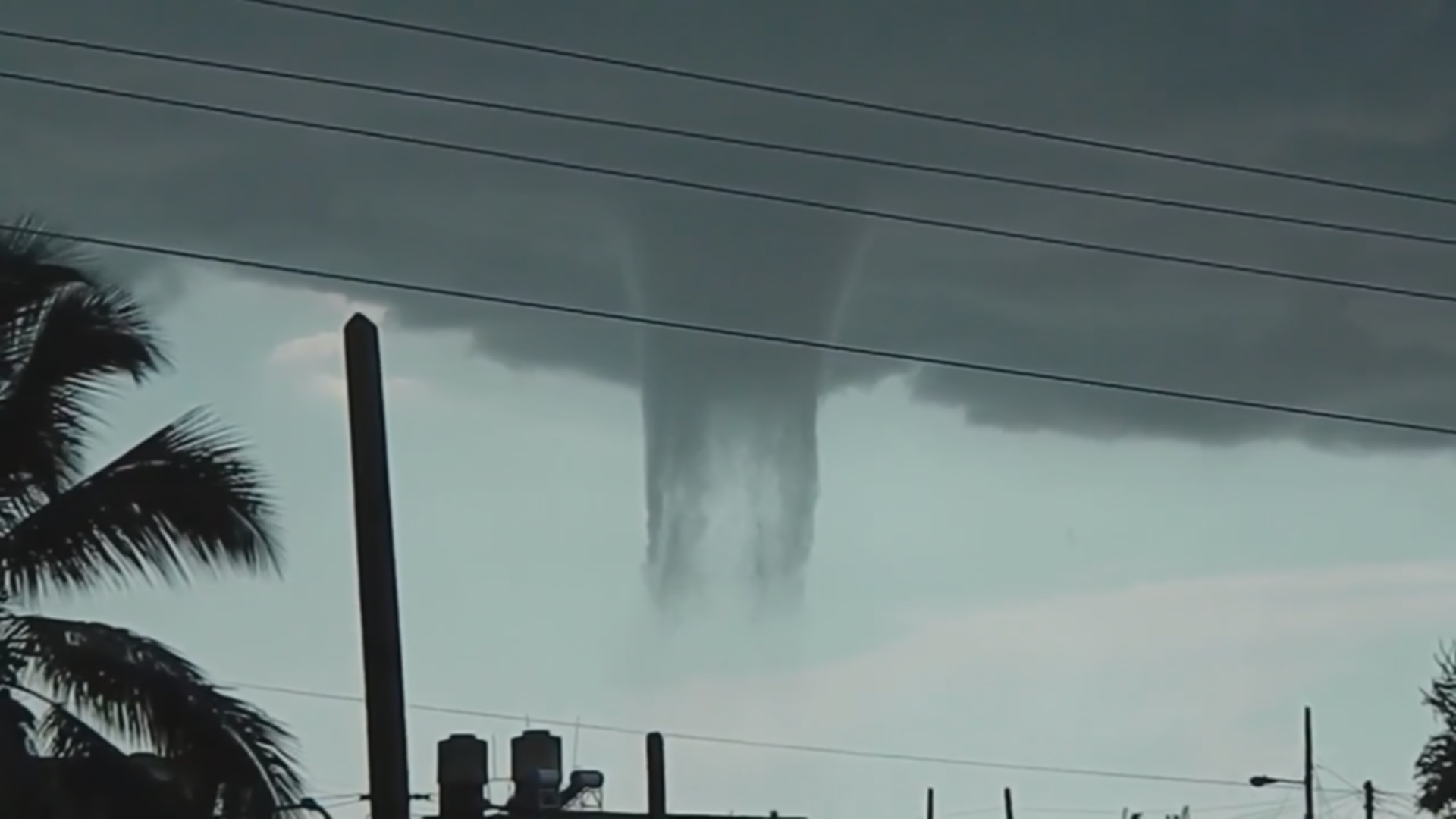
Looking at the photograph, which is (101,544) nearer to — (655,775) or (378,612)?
(378,612)

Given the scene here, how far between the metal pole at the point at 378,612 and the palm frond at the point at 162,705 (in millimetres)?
7571

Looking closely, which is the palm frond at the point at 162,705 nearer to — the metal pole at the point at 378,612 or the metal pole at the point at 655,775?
the metal pole at the point at 378,612

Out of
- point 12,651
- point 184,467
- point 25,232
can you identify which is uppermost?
point 25,232


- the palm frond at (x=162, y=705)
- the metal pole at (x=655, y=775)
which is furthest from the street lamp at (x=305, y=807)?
the metal pole at (x=655, y=775)

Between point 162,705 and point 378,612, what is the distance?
7790 millimetres

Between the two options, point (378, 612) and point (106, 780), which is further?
point (106, 780)

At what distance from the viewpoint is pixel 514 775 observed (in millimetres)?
34750

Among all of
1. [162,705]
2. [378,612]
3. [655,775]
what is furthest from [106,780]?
[655,775]

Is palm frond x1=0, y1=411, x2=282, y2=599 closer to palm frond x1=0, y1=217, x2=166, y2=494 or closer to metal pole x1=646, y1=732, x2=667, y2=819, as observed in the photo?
palm frond x1=0, y1=217, x2=166, y2=494

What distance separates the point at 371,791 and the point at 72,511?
8491 millimetres

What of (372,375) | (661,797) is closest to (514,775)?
(661,797)

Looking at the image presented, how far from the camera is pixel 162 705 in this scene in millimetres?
23641

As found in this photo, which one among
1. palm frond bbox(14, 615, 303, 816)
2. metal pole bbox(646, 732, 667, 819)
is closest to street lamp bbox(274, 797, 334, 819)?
palm frond bbox(14, 615, 303, 816)

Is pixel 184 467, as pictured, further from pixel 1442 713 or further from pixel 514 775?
pixel 1442 713
